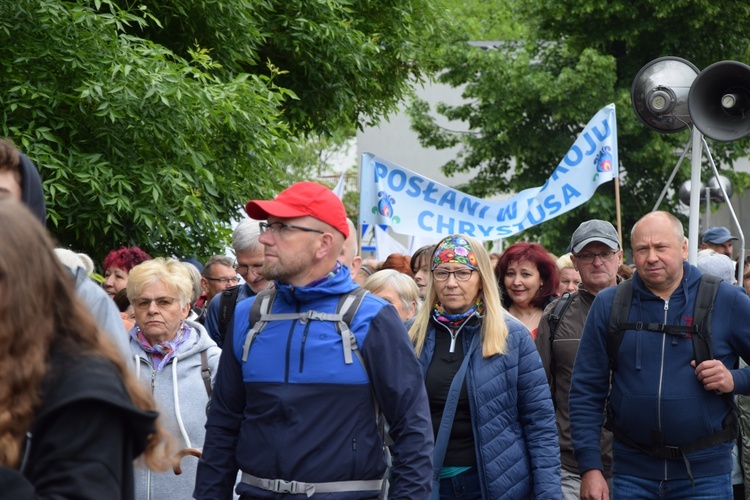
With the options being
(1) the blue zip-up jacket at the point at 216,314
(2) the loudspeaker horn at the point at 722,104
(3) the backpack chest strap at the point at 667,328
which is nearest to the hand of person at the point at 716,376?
(3) the backpack chest strap at the point at 667,328

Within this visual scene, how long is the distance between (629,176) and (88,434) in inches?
899

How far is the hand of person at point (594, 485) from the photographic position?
231 inches

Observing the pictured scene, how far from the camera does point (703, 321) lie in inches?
219

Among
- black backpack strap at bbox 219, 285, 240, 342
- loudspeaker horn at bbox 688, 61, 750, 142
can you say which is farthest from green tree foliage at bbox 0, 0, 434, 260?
loudspeaker horn at bbox 688, 61, 750, 142

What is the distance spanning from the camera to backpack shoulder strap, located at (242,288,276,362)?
4.28m

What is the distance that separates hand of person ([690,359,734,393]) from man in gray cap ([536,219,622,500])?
1456 mm

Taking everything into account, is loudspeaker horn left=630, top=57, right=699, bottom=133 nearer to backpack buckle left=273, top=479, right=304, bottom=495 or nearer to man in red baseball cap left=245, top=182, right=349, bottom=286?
man in red baseball cap left=245, top=182, right=349, bottom=286

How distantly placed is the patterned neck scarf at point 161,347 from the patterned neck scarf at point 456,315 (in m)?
1.28

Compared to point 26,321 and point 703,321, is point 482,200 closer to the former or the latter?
point 703,321

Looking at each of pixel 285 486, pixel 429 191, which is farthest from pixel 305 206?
pixel 429 191

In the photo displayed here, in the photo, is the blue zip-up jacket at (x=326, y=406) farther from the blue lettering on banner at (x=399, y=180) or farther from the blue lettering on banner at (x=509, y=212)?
the blue lettering on banner at (x=399, y=180)

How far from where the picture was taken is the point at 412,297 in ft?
24.2

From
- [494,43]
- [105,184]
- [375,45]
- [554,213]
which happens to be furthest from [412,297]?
[494,43]

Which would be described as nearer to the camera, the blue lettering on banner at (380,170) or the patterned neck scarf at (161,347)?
the patterned neck scarf at (161,347)
